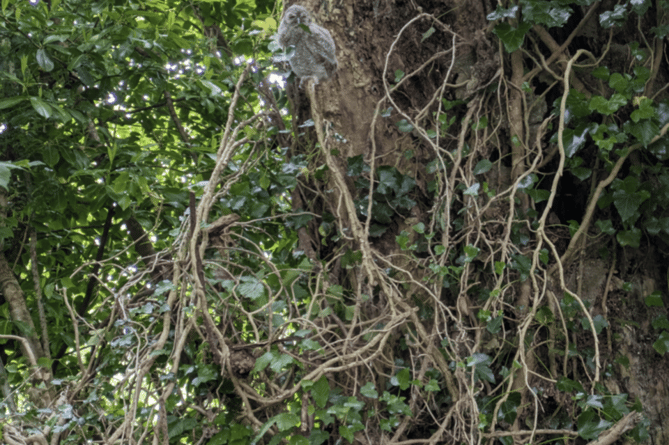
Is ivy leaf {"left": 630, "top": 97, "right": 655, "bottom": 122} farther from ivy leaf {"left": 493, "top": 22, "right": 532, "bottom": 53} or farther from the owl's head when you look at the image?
the owl's head

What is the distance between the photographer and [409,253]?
176 cm

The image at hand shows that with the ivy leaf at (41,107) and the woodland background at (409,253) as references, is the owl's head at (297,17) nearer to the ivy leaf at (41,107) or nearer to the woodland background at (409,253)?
the woodland background at (409,253)

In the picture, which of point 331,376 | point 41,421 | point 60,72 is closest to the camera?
point 41,421

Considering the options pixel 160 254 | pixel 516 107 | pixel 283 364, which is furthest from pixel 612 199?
pixel 160 254

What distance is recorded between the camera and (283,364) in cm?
131

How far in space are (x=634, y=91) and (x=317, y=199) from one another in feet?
3.85

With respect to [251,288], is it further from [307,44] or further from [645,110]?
[645,110]

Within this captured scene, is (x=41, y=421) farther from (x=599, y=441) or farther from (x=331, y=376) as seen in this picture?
(x=599, y=441)

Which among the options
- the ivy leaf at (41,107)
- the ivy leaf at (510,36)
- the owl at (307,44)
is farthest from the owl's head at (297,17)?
the ivy leaf at (41,107)

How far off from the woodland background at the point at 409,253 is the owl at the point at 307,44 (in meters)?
0.05

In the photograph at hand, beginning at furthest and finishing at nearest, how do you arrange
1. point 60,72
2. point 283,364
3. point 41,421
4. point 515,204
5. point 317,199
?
point 60,72 → point 317,199 → point 515,204 → point 41,421 → point 283,364

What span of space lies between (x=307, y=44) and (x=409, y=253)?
91cm

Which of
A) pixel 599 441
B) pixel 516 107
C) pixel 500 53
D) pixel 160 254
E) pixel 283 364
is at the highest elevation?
pixel 500 53

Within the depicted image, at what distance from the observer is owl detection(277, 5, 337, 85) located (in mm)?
1891
